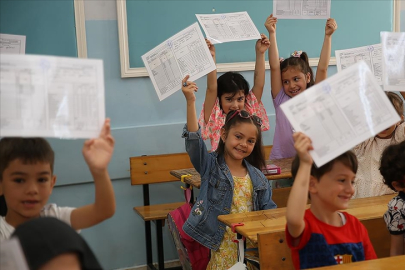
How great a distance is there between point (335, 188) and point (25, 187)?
3.72 ft

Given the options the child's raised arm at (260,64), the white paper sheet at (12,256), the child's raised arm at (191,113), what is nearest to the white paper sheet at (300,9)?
the child's raised arm at (260,64)

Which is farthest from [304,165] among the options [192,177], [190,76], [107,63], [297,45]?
[297,45]

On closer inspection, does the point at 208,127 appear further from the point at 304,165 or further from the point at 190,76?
the point at 304,165

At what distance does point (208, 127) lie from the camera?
3.92 metres

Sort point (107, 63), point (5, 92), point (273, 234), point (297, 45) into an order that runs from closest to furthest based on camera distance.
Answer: point (5, 92) < point (273, 234) < point (107, 63) < point (297, 45)

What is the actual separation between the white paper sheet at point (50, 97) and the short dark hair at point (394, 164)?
55.3 inches

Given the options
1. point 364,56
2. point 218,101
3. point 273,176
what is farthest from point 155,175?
point 364,56

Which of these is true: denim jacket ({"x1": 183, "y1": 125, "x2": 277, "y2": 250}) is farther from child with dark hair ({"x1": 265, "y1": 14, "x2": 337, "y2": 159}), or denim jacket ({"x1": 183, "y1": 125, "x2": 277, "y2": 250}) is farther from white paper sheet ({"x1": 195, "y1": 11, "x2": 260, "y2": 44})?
child with dark hair ({"x1": 265, "y1": 14, "x2": 337, "y2": 159})

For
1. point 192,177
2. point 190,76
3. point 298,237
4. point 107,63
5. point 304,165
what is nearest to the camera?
point 304,165

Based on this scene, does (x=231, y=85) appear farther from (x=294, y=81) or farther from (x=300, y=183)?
(x=300, y=183)

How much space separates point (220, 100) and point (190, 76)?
0.66 meters

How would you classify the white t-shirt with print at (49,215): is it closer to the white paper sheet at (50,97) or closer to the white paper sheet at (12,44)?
the white paper sheet at (50,97)

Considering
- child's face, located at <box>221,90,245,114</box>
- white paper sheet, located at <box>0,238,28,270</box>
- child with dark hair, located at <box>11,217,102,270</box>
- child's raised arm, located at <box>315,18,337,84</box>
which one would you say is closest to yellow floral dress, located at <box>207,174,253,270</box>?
child's face, located at <box>221,90,245,114</box>

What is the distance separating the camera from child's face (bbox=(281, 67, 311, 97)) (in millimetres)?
4148
